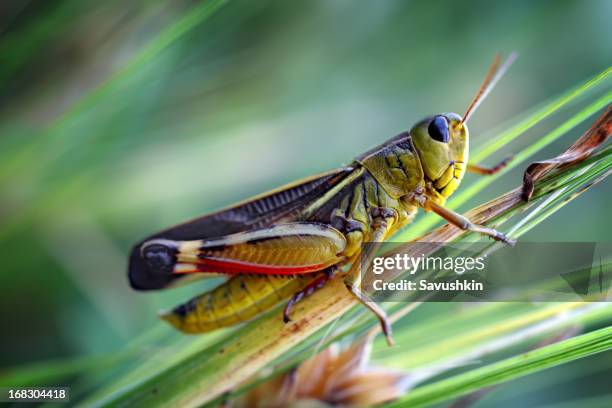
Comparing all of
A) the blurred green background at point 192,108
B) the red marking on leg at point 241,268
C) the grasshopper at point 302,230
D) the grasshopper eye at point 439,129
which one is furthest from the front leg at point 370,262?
the blurred green background at point 192,108

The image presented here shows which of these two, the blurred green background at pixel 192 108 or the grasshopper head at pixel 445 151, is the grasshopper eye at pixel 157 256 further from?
the grasshopper head at pixel 445 151

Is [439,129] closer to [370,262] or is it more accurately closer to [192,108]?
[370,262]

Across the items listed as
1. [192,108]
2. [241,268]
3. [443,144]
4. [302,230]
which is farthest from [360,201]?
[192,108]

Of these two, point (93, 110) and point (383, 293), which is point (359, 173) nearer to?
point (383, 293)

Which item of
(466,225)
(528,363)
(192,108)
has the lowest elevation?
(528,363)

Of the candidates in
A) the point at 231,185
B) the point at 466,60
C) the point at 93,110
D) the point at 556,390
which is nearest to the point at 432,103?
the point at 466,60

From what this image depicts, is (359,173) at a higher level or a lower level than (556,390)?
higher
